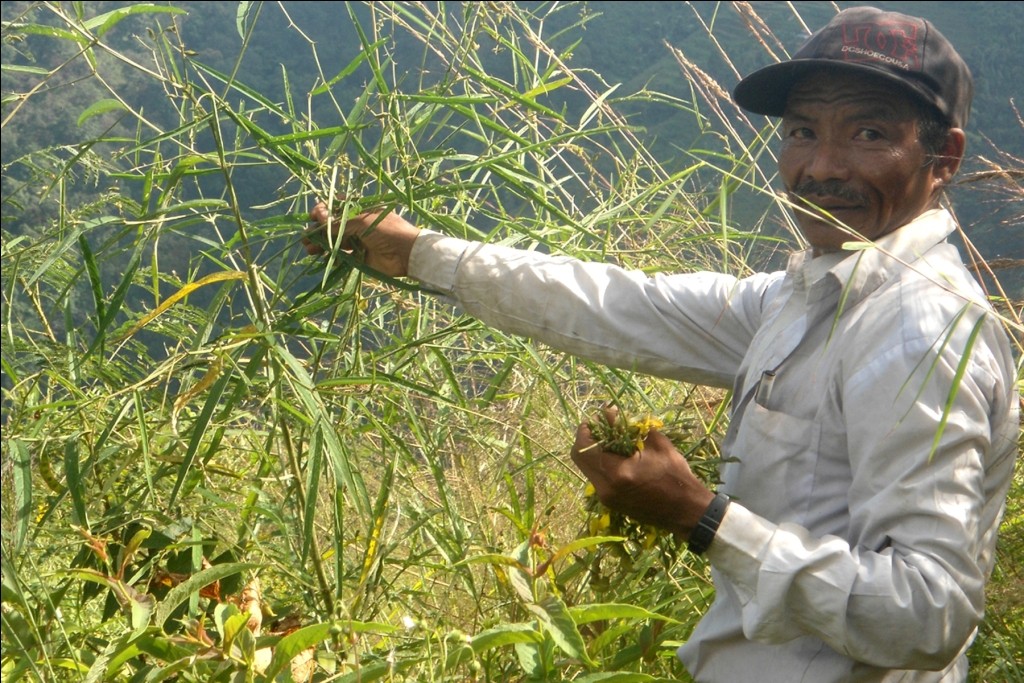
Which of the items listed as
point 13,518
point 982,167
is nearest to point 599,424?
point 13,518

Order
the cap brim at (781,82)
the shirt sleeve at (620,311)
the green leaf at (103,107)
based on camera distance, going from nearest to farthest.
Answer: the green leaf at (103,107)
the cap brim at (781,82)
the shirt sleeve at (620,311)

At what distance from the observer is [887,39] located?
1.74 m

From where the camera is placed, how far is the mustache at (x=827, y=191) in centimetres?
174

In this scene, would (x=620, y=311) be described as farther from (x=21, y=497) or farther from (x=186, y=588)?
(x=21, y=497)

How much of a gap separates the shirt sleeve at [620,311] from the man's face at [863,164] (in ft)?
0.83

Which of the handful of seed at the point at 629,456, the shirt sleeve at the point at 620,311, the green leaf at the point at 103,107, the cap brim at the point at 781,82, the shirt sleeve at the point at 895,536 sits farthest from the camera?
the shirt sleeve at the point at 620,311

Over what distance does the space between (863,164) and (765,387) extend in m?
0.39

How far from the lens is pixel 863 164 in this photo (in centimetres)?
173

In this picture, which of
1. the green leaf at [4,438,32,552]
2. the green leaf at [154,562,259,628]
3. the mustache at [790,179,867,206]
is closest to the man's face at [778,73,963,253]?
the mustache at [790,179,867,206]

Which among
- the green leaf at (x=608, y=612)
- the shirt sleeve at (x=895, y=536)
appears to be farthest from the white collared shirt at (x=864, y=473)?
the green leaf at (x=608, y=612)

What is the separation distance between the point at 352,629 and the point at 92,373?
0.80 m

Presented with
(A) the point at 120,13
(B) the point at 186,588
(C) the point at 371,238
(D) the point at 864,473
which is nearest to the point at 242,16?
(A) the point at 120,13

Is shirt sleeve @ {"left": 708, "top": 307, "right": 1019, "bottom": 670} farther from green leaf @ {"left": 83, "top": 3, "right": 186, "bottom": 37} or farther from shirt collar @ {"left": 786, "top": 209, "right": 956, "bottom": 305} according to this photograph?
green leaf @ {"left": 83, "top": 3, "right": 186, "bottom": 37}

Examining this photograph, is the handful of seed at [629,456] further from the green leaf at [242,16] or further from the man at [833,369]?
the green leaf at [242,16]
